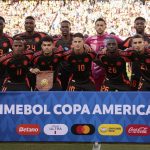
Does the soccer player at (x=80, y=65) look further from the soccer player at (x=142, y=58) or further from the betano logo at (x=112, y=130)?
the betano logo at (x=112, y=130)

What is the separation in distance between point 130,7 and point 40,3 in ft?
25.8

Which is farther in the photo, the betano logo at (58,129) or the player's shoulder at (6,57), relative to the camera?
the player's shoulder at (6,57)

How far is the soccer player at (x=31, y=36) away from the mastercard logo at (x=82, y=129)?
2.52 m

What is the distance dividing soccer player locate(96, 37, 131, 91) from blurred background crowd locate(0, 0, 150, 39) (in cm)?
2117

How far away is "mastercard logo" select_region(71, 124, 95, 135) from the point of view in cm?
679

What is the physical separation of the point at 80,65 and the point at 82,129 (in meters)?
1.50

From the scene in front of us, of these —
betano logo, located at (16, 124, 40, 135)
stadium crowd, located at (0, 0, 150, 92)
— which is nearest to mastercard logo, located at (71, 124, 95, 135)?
betano logo, located at (16, 124, 40, 135)

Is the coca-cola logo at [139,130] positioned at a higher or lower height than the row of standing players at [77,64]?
lower

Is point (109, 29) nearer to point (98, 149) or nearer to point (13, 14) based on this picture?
point (13, 14)

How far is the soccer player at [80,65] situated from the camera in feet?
25.9

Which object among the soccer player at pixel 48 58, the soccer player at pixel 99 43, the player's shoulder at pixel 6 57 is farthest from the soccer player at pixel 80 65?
the player's shoulder at pixel 6 57

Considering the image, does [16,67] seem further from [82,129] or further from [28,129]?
[82,129]

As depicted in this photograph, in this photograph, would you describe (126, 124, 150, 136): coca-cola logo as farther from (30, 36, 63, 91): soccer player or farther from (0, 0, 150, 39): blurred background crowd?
(0, 0, 150, 39): blurred background crowd

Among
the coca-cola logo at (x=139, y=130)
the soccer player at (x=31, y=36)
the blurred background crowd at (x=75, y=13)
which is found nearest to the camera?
the coca-cola logo at (x=139, y=130)
